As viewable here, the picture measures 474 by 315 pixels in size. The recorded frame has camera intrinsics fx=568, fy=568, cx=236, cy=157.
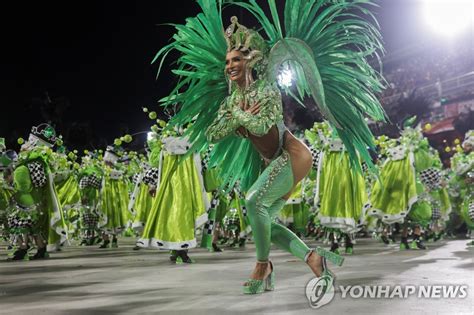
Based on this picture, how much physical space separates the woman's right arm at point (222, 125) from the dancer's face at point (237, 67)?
8.8 inches

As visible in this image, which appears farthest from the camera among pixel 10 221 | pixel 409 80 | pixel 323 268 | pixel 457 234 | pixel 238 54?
pixel 409 80

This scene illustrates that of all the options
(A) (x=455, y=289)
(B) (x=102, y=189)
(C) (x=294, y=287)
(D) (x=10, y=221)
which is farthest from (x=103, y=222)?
(A) (x=455, y=289)

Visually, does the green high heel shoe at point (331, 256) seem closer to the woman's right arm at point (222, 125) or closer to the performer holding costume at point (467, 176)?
the woman's right arm at point (222, 125)


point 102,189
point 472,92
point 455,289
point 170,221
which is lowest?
point 455,289

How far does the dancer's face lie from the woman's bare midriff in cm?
48

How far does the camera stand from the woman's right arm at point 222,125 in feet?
15.0

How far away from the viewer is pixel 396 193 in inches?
382

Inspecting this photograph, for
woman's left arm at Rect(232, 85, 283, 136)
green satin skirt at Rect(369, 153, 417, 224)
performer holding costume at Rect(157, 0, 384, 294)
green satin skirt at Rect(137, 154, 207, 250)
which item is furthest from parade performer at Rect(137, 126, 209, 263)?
green satin skirt at Rect(369, 153, 417, 224)

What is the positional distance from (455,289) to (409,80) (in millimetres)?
27897

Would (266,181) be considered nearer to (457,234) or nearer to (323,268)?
(323,268)

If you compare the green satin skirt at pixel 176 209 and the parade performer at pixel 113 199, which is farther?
the parade performer at pixel 113 199

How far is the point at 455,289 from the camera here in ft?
14.8
